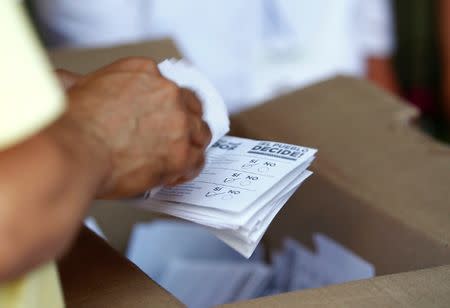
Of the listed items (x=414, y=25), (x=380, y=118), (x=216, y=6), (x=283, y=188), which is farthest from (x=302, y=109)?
(x=414, y=25)

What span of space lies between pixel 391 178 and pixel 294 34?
0.67m

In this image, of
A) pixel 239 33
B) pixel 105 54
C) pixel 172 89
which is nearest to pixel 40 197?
pixel 172 89

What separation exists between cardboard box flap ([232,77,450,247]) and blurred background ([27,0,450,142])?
110mm

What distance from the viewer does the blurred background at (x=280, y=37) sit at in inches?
43.9

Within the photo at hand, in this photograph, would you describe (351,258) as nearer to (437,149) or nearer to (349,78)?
(437,149)

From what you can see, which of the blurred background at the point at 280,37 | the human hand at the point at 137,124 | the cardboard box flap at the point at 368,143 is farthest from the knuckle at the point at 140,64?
the blurred background at the point at 280,37

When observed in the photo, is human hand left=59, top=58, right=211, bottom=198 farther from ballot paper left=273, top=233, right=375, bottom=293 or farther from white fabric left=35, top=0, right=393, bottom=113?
white fabric left=35, top=0, right=393, bottom=113

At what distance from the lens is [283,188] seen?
0.51 m

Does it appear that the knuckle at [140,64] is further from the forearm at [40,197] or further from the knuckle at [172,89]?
the forearm at [40,197]

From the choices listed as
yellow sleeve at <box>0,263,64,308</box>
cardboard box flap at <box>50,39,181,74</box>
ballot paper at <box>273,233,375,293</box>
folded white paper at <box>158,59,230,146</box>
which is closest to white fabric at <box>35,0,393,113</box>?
cardboard box flap at <box>50,39,181,74</box>

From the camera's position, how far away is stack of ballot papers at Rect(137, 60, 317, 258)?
0.48 m

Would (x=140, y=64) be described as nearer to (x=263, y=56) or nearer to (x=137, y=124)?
(x=137, y=124)

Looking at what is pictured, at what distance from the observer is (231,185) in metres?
Result: 0.51

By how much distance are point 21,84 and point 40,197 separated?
5 centimetres
